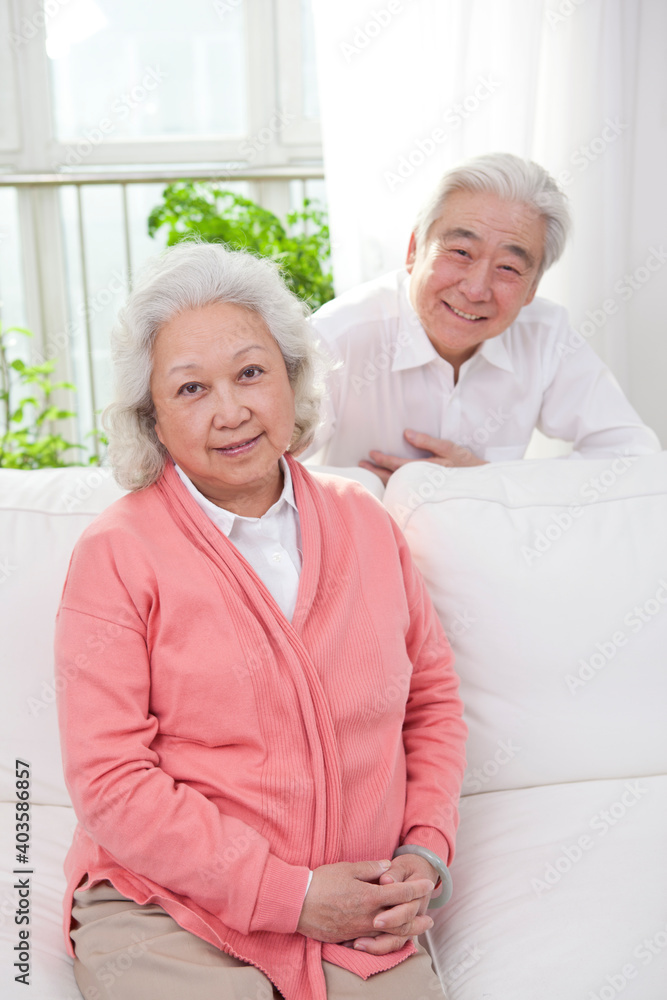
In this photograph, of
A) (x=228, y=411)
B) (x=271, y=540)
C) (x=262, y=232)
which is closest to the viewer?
(x=228, y=411)

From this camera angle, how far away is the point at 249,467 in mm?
1216

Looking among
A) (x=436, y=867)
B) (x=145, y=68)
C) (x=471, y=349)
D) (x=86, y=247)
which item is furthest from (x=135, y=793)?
(x=145, y=68)

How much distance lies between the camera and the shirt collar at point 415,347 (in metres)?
1.93

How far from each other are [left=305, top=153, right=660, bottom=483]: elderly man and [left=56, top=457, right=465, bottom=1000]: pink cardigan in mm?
711

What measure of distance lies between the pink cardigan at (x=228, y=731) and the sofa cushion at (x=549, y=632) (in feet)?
0.76

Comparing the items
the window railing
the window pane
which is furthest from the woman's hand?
the window pane

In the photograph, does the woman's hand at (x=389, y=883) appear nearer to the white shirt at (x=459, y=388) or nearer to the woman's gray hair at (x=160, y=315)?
the woman's gray hair at (x=160, y=315)

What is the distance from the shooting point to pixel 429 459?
1.91 meters

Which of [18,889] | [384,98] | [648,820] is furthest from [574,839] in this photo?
[384,98]

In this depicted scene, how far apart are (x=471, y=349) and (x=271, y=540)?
93cm

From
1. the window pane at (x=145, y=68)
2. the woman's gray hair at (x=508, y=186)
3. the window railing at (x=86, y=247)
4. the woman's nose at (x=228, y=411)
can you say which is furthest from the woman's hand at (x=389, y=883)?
the window pane at (x=145, y=68)

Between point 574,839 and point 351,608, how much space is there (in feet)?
1.74

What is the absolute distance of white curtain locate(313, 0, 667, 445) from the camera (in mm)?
2326

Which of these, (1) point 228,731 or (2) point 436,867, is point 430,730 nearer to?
(2) point 436,867
